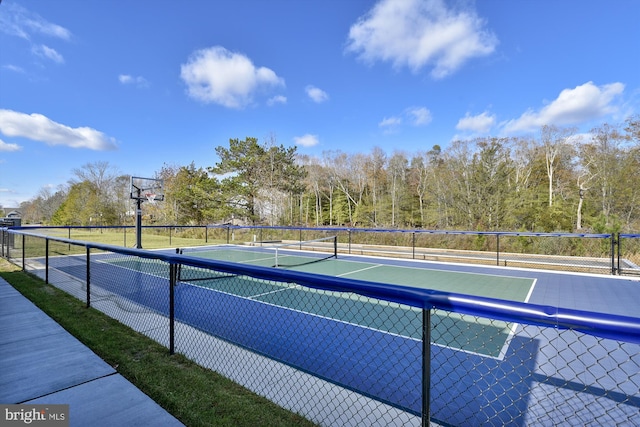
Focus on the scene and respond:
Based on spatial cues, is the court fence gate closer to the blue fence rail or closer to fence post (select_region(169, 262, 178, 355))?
fence post (select_region(169, 262, 178, 355))

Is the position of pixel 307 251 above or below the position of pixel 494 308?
below

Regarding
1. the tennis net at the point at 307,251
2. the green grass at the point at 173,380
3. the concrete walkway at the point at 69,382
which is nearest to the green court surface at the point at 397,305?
the tennis net at the point at 307,251

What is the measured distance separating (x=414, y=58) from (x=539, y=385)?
17.5 m

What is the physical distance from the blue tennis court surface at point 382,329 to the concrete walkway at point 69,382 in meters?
1.28

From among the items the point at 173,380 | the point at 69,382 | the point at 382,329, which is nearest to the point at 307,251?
the point at 382,329

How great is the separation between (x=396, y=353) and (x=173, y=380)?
2.24 m

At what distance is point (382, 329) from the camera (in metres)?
4.18

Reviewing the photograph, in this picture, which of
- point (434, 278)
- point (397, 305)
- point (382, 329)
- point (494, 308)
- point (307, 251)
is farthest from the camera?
point (307, 251)

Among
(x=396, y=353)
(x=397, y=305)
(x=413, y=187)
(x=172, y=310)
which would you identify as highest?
(x=413, y=187)

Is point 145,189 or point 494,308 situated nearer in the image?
point 494,308

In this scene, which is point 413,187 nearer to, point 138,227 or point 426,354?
point 138,227

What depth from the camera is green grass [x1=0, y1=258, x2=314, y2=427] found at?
2115 millimetres

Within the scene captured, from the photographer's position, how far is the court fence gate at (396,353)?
149 cm

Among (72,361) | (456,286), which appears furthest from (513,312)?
(456,286)
